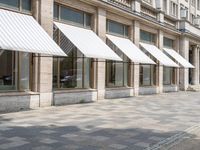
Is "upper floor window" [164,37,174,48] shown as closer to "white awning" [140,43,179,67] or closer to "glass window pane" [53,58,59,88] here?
"white awning" [140,43,179,67]

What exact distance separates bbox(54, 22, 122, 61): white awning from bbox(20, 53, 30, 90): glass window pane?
97.4 inches

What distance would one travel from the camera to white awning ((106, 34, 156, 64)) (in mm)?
23078

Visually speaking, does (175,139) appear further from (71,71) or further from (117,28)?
(117,28)

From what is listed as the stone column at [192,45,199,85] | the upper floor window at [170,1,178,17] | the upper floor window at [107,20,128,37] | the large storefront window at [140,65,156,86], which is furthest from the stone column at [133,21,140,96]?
the stone column at [192,45,199,85]

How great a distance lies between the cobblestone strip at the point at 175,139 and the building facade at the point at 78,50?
6059mm

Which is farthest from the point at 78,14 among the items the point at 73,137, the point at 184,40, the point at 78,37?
the point at 184,40

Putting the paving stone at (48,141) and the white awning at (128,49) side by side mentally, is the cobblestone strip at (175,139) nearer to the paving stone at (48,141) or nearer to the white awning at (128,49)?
the paving stone at (48,141)

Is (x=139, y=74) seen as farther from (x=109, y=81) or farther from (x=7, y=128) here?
(x=7, y=128)

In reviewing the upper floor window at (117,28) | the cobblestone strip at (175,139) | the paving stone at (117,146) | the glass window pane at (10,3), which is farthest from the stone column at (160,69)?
the paving stone at (117,146)

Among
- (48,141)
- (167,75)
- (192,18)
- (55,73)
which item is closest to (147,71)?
(167,75)

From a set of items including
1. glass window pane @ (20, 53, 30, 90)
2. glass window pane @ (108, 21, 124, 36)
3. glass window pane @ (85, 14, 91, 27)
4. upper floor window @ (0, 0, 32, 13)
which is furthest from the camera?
glass window pane @ (108, 21, 124, 36)

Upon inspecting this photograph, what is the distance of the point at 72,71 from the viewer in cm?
2047

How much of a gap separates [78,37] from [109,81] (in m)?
5.72

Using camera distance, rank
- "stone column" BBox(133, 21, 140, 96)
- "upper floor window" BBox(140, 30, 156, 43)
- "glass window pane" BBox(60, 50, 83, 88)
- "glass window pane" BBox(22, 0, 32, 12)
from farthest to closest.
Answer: "upper floor window" BBox(140, 30, 156, 43) → "stone column" BBox(133, 21, 140, 96) → "glass window pane" BBox(60, 50, 83, 88) → "glass window pane" BBox(22, 0, 32, 12)
